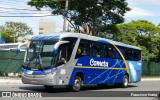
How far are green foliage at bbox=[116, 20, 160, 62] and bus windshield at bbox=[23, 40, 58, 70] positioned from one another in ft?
205

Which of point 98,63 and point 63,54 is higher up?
point 63,54

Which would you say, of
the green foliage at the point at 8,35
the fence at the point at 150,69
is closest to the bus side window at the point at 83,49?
the fence at the point at 150,69

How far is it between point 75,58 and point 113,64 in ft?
17.0

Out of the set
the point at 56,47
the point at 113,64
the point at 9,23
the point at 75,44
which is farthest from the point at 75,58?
the point at 9,23

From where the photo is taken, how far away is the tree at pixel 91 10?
41.3 meters

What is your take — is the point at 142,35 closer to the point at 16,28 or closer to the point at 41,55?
the point at 16,28

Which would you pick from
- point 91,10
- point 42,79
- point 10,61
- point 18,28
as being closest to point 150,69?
point 91,10

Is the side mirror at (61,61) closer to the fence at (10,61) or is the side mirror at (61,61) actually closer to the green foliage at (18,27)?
the fence at (10,61)

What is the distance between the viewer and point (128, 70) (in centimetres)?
2759

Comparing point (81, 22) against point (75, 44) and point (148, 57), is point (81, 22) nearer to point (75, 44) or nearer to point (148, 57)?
point (75, 44)

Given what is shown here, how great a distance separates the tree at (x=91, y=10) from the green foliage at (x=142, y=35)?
128ft

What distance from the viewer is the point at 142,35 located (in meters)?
89.4

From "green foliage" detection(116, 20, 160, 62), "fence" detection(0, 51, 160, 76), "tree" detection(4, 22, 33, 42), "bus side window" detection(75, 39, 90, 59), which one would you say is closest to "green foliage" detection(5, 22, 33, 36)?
"tree" detection(4, 22, 33, 42)

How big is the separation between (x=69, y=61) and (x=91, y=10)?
22089mm
